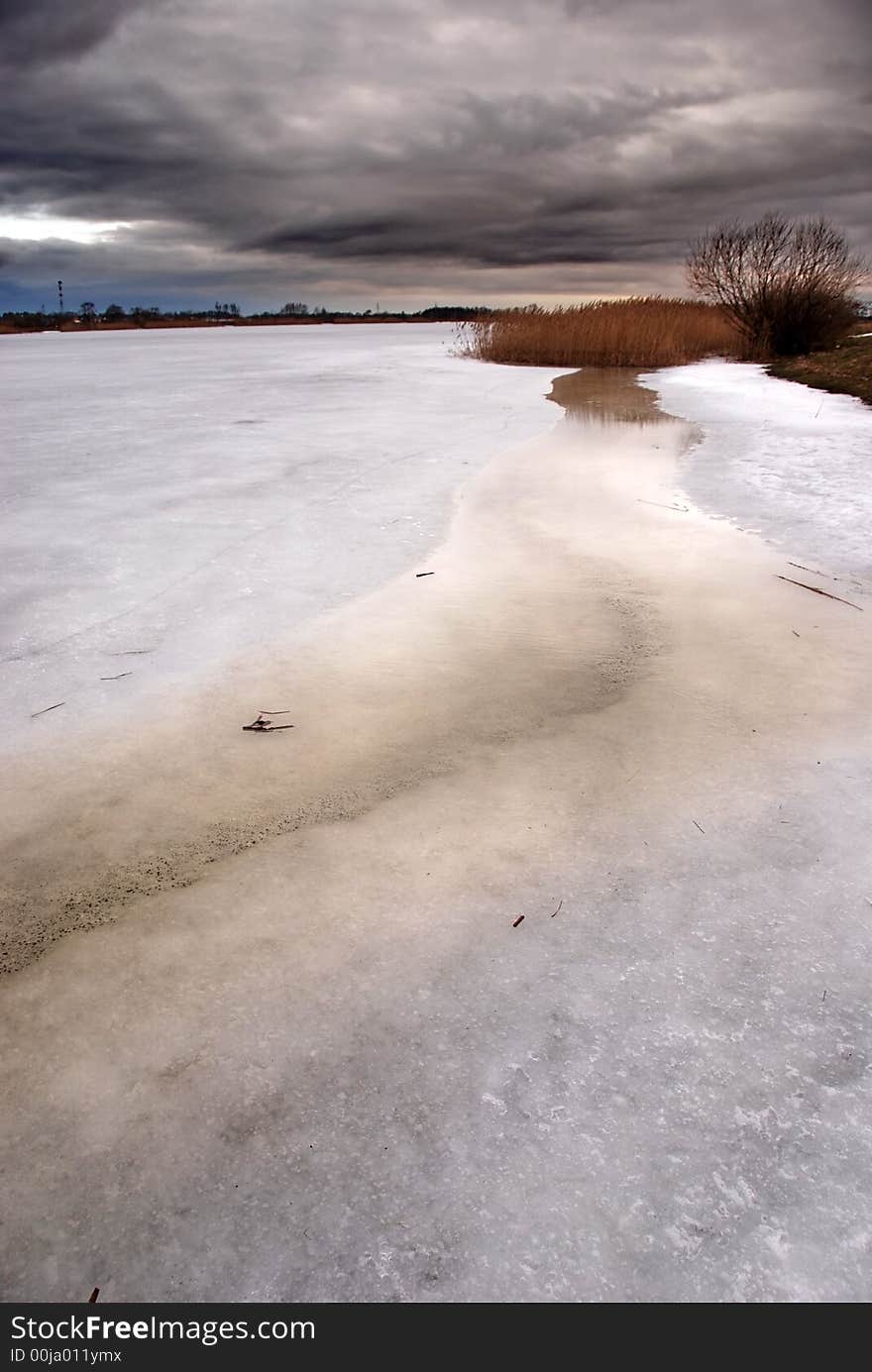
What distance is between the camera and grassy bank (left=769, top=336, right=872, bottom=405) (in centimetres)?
1137

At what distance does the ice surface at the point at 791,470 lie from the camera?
3.80 m

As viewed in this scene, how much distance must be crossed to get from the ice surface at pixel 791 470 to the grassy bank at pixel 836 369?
138cm

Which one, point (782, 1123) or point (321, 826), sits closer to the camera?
point (782, 1123)

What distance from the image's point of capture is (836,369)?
13641 millimetres

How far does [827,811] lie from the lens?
177 centimetres

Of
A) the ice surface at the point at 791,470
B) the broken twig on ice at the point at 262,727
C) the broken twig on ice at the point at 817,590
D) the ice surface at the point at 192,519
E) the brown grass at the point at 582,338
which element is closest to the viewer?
the broken twig on ice at the point at 262,727

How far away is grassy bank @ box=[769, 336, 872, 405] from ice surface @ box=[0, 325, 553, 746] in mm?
5328

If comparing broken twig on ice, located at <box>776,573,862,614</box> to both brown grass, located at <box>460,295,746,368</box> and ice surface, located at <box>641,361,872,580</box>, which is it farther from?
brown grass, located at <box>460,295,746,368</box>

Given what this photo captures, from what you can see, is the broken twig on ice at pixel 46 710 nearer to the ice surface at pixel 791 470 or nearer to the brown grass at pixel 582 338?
the ice surface at pixel 791 470

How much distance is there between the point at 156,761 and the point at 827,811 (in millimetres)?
1543

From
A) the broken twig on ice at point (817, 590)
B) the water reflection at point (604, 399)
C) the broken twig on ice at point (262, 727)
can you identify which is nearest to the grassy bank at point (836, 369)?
the water reflection at point (604, 399)

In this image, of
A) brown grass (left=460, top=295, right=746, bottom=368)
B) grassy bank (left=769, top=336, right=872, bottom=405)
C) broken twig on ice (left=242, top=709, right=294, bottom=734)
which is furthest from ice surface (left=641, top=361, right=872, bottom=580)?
brown grass (left=460, top=295, right=746, bottom=368)

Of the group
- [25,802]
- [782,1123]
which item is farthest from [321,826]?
[782,1123]
